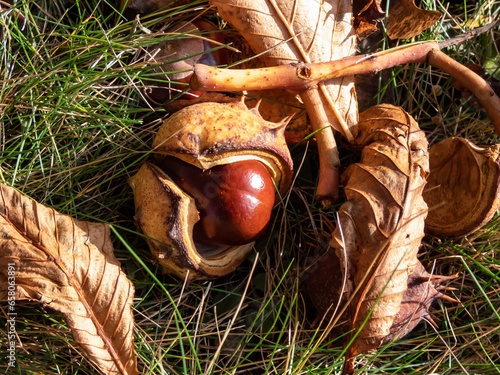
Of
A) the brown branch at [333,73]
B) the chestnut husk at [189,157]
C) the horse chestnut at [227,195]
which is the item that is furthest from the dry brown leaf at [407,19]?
the horse chestnut at [227,195]

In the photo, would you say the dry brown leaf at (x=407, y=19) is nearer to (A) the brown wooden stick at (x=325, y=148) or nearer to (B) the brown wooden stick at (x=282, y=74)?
(B) the brown wooden stick at (x=282, y=74)

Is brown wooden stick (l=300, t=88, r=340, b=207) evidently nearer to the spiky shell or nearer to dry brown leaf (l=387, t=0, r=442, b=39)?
the spiky shell

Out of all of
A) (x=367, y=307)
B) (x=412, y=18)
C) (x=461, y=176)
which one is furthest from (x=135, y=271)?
(x=412, y=18)

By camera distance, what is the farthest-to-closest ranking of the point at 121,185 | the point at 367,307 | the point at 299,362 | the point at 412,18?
the point at 121,185 → the point at 412,18 → the point at 299,362 → the point at 367,307

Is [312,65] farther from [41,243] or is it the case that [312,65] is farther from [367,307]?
[41,243]

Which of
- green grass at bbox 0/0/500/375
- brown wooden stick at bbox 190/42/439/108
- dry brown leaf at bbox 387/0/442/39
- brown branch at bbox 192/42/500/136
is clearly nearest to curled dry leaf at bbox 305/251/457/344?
green grass at bbox 0/0/500/375

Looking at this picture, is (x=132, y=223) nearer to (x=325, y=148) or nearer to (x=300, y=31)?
(x=325, y=148)
